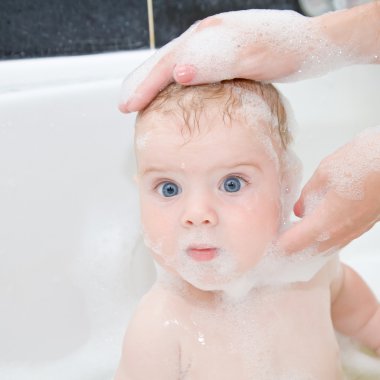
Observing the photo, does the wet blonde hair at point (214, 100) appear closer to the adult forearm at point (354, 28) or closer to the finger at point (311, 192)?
the finger at point (311, 192)

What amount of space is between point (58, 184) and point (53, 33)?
325 mm

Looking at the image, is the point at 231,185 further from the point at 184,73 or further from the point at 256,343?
the point at 256,343

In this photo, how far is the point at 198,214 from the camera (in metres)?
0.93

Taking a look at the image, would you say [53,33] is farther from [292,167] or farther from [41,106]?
[292,167]

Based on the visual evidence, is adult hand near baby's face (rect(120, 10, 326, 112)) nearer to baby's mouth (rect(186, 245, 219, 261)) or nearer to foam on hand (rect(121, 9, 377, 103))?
foam on hand (rect(121, 9, 377, 103))

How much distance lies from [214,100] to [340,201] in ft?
0.69

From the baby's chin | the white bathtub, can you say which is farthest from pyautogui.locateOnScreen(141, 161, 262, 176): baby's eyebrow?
the white bathtub

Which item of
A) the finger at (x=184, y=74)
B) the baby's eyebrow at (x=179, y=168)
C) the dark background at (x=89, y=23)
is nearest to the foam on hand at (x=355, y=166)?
the baby's eyebrow at (x=179, y=168)

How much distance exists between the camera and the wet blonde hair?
0.97 metres

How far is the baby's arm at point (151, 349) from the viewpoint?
1.06 m

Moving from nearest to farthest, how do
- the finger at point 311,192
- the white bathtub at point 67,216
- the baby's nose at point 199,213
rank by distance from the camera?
1. the baby's nose at point 199,213
2. the finger at point 311,192
3. the white bathtub at point 67,216

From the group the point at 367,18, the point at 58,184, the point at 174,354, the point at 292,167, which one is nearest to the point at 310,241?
the point at 292,167

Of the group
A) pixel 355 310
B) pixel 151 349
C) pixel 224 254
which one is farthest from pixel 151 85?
pixel 355 310

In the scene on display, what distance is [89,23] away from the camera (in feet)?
5.21
